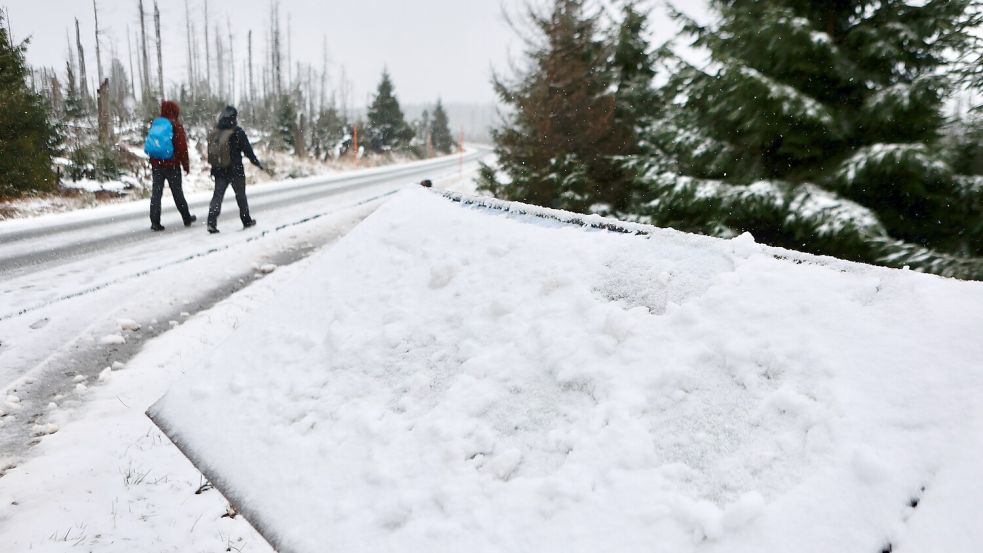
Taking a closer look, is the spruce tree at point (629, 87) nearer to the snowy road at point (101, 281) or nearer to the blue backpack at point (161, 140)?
the snowy road at point (101, 281)

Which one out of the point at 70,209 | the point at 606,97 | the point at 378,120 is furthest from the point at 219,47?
the point at 606,97

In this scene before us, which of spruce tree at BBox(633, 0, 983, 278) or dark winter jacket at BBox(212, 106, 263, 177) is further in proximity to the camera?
dark winter jacket at BBox(212, 106, 263, 177)

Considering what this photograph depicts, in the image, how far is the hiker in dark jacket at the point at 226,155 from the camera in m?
8.09

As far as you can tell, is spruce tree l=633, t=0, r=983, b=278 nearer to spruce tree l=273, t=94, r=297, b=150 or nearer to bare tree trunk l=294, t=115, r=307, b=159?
bare tree trunk l=294, t=115, r=307, b=159

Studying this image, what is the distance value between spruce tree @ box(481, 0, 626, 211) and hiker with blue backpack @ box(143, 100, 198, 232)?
5.21m

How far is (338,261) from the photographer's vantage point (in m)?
2.63

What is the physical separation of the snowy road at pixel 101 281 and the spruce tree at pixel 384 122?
27.7 metres

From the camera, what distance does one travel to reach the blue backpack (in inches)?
314

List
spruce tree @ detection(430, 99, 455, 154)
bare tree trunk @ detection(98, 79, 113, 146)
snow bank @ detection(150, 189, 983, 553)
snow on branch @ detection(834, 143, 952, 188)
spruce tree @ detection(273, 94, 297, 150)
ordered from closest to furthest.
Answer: snow bank @ detection(150, 189, 983, 553) < snow on branch @ detection(834, 143, 952, 188) < bare tree trunk @ detection(98, 79, 113, 146) < spruce tree @ detection(273, 94, 297, 150) < spruce tree @ detection(430, 99, 455, 154)

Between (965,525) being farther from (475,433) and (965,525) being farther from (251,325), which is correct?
(251,325)

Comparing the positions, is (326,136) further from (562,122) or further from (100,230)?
(562,122)

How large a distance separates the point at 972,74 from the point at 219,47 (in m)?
66.8

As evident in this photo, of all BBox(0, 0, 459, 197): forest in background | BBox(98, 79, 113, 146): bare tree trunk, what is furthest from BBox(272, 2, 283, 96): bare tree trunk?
BBox(98, 79, 113, 146): bare tree trunk

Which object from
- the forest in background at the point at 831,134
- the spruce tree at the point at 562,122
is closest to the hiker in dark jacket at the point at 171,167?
the spruce tree at the point at 562,122
